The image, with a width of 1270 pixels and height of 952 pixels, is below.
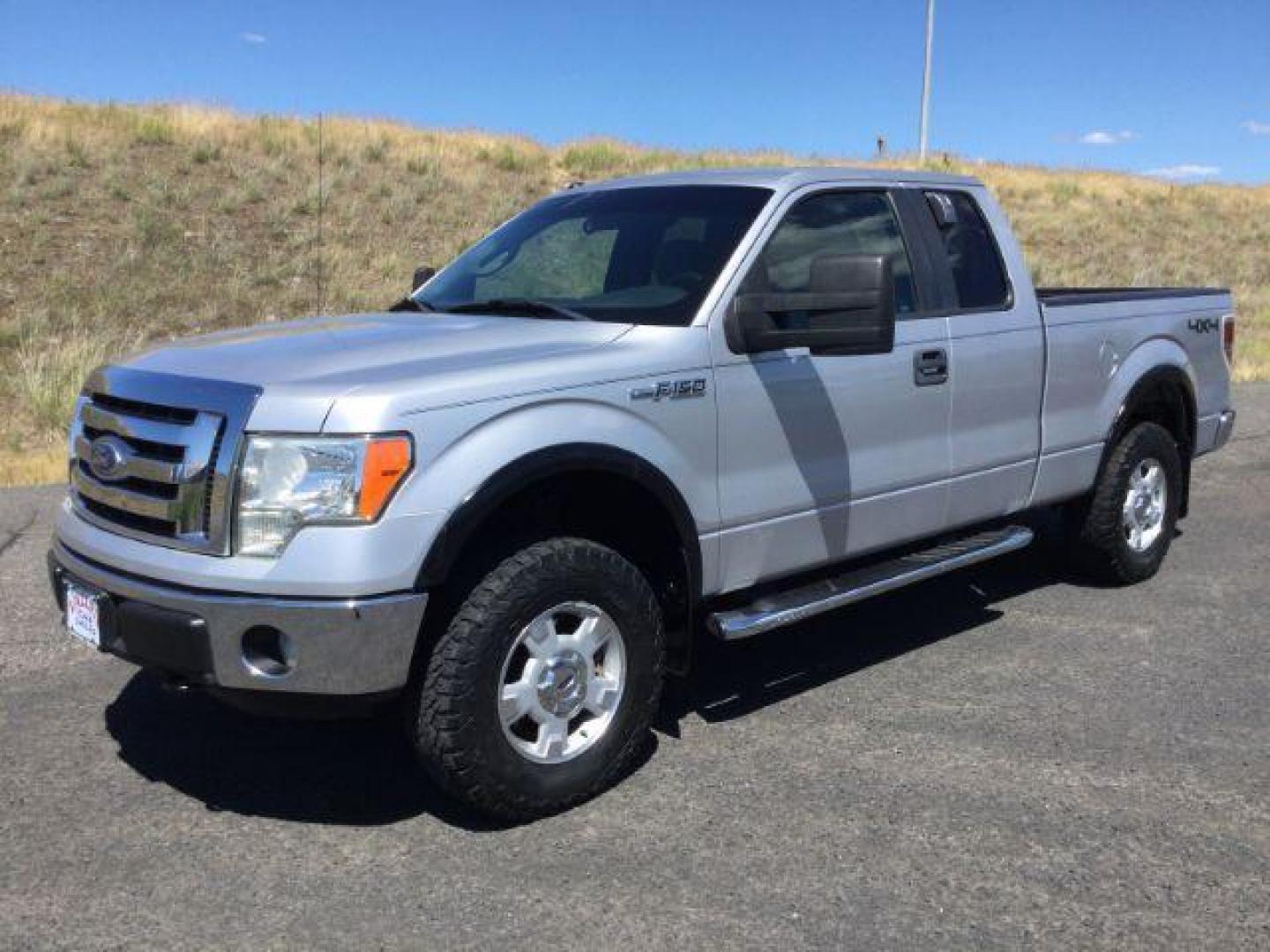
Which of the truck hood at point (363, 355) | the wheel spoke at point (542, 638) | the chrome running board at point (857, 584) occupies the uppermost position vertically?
the truck hood at point (363, 355)

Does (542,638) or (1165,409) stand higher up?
(1165,409)

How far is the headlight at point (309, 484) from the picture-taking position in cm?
329

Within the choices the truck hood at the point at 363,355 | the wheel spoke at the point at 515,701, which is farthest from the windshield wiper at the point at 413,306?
the wheel spoke at the point at 515,701

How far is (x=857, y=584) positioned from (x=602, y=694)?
4.10 feet

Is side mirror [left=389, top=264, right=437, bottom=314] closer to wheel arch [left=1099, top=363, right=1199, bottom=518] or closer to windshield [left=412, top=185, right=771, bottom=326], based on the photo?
windshield [left=412, top=185, right=771, bottom=326]

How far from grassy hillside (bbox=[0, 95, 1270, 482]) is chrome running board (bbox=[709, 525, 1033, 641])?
639 cm

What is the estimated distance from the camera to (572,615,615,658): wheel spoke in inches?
150

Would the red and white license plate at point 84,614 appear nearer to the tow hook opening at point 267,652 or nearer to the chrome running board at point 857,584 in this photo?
the tow hook opening at point 267,652

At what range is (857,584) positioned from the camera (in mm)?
4691

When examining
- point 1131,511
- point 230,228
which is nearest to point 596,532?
point 1131,511

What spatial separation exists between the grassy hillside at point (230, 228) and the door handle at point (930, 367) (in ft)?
21.6

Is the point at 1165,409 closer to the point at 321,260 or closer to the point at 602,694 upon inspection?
the point at 602,694

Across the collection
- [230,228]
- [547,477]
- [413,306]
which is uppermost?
[230,228]

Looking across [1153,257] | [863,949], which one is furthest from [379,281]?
[1153,257]
